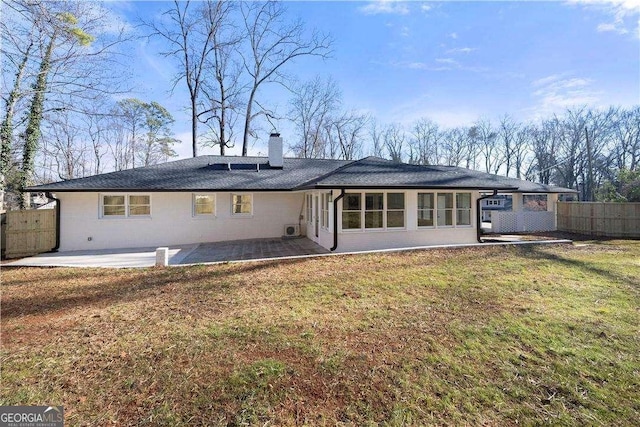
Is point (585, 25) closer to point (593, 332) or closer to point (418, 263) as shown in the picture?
point (418, 263)

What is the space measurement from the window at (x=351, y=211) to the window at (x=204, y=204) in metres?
5.84

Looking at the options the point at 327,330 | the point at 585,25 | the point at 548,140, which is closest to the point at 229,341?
the point at 327,330

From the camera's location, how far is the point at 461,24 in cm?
1105

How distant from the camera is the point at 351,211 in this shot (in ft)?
31.0

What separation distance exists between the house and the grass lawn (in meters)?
Result: 3.55

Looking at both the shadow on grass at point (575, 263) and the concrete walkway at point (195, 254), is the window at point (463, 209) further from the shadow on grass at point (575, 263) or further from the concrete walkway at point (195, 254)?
the shadow on grass at point (575, 263)

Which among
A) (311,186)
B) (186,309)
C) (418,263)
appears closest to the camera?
(186,309)

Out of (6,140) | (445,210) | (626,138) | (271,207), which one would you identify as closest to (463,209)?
(445,210)

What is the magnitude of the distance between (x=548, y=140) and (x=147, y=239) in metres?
45.0

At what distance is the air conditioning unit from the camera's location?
12711 millimetres

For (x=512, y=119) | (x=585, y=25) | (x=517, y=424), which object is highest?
(x=512, y=119)

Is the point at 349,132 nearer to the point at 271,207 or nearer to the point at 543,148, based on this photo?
the point at 271,207

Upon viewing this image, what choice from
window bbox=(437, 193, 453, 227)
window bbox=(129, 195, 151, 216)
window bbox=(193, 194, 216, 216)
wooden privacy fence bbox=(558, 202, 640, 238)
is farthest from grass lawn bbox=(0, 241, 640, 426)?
wooden privacy fence bbox=(558, 202, 640, 238)

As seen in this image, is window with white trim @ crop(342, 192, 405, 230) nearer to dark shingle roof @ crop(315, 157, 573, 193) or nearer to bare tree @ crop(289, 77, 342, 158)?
dark shingle roof @ crop(315, 157, 573, 193)
